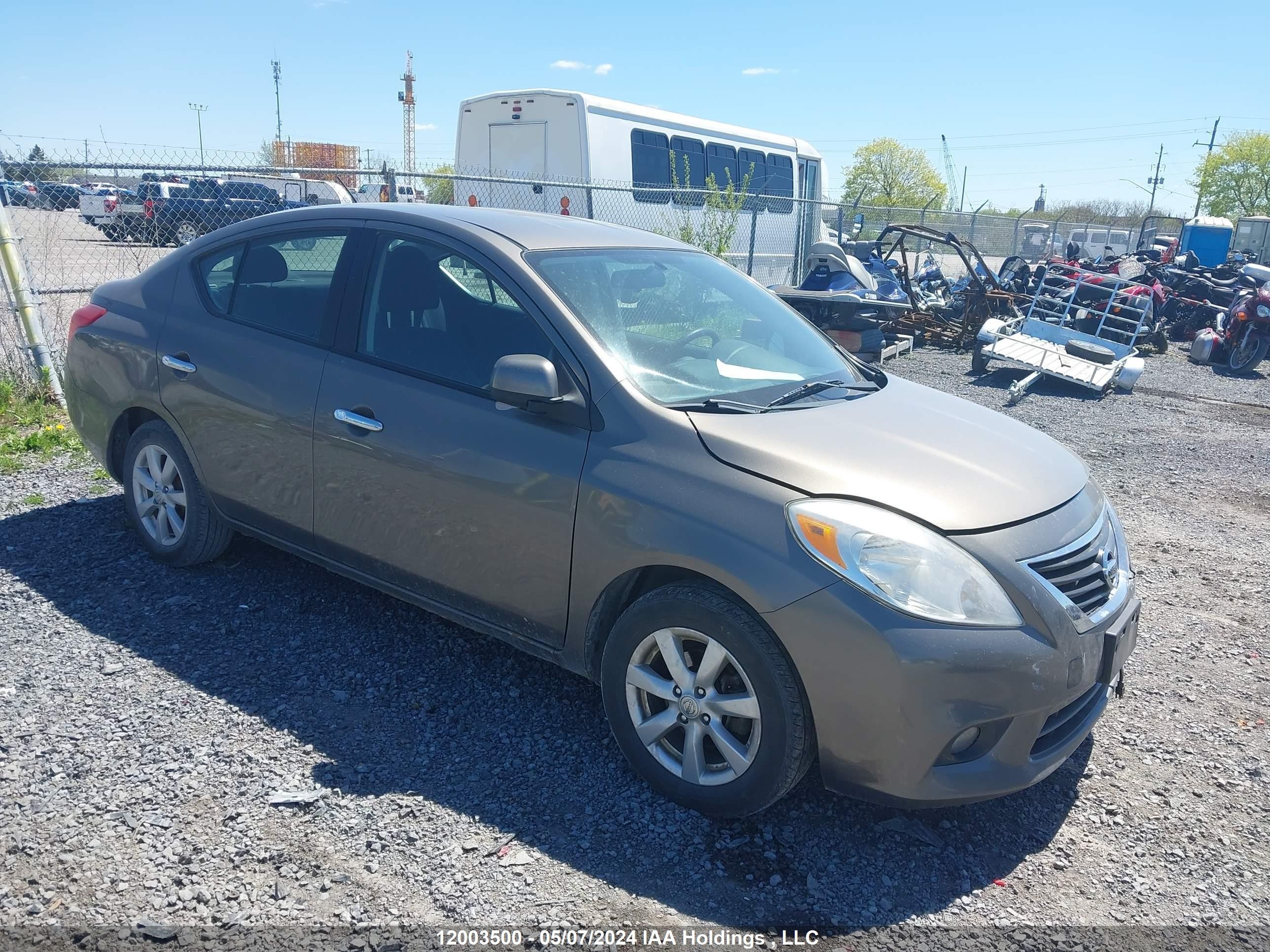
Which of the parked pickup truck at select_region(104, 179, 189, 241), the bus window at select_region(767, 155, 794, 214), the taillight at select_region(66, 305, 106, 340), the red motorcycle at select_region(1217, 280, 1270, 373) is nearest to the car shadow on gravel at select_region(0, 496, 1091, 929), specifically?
the taillight at select_region(66, 305, 106, 340)

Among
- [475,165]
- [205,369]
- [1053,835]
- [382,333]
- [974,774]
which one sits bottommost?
[1053,835]

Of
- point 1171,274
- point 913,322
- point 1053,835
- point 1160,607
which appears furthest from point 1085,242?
point 1053,835

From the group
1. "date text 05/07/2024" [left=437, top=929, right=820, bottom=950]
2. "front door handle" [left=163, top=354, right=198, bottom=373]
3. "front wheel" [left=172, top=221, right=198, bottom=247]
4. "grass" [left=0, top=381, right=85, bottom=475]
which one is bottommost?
"date text 05/07/2024" [left=437, top=929, right=820, bottom=950]

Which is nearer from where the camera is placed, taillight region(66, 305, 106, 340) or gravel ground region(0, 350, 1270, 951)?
gravel ground region(0, 350, 1270, 951)

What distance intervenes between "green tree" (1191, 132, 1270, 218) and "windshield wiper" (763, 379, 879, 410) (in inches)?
3047

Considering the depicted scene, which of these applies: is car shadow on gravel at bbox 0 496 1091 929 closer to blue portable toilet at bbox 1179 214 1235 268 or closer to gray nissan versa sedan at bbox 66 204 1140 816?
gray nissan versa sedan at bbox 66 204 1140 816

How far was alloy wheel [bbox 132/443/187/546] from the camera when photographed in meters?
4.36

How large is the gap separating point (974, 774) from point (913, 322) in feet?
42.0

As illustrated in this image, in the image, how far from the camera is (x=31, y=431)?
6707 millimetres

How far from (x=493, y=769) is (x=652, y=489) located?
3.62 ft

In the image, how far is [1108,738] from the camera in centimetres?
351

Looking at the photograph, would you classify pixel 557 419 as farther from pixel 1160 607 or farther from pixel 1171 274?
pixel 1171 274

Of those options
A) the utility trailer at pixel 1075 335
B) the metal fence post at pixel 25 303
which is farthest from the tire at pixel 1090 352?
the metal fence post at pixel 25 303

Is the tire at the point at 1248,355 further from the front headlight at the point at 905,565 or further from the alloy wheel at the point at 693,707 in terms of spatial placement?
the alloy wheel at the point at 693,707
